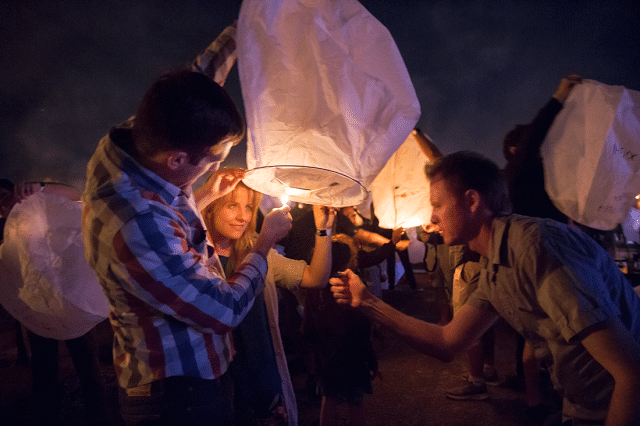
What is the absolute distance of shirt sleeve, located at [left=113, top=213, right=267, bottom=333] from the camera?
900mm

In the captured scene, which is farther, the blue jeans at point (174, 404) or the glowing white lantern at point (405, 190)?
the glowing white lantern at point (405, 190)

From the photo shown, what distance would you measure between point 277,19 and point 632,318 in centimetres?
169

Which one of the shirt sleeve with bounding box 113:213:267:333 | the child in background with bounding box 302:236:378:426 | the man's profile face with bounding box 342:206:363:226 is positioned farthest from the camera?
the man's profile face with bounding box 342:206:363:226

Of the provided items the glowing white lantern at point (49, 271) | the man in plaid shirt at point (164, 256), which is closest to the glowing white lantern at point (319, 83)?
the man in plaid shirt at point (164, 256)

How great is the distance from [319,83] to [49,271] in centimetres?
213

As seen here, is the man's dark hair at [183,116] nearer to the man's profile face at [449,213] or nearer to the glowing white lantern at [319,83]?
the glowing white lantern at [319,83]

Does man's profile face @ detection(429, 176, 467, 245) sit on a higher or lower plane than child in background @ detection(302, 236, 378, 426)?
higher

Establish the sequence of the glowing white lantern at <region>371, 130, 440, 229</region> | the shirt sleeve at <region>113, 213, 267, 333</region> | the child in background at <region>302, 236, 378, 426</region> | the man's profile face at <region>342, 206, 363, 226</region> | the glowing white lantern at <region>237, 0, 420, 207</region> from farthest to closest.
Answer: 1. the man's profile face at <region>342, 206, 363, 226</region>
2. the child in background at <region>302, 236, 378, 426</region>
3. the glowing white lantern at <region>371, 130, 440, 229</region>
4. the glowing white lantern at <region>237, 0, 420, 207</region>
5. the shirt sleeve at <region>113, 213, 267, 333</region>

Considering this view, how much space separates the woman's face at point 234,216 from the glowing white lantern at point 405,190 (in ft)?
2.89

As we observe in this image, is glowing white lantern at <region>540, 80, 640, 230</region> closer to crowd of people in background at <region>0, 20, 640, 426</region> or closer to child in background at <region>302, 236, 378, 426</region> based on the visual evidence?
crowd of people in background at <region>0, 20, 640, 426</region>

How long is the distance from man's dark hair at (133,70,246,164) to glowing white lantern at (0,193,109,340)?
5.30 ft

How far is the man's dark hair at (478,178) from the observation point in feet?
4.90

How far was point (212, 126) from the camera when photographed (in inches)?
39.8

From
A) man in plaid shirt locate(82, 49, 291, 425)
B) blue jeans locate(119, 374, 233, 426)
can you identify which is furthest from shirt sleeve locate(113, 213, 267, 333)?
blue jeans locate(119, 374, 233, 426)
